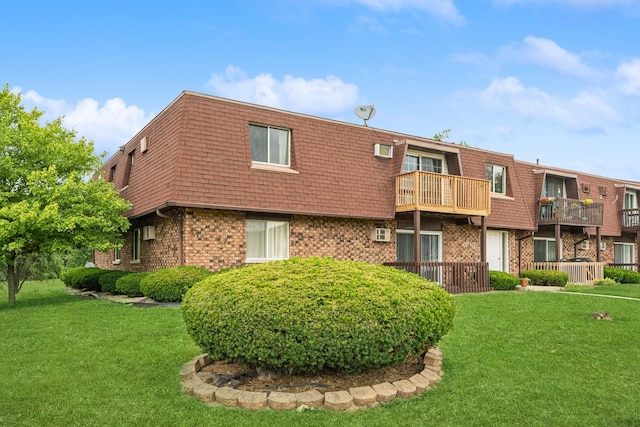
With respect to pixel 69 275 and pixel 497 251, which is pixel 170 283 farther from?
pixel 497 251

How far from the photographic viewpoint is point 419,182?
17.0 m

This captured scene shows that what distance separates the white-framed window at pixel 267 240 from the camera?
15156mm

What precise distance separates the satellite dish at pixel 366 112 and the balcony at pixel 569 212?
31.5 ft

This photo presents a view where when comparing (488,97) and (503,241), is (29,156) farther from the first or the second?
(503,241)

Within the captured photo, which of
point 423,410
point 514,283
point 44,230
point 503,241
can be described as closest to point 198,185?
point 44,230


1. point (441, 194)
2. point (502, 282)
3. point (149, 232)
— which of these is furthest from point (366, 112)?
point (149, 232)

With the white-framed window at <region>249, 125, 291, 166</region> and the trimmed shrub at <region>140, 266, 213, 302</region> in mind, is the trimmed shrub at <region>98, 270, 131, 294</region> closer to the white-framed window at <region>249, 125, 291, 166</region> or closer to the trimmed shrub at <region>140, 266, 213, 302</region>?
the trimmed shrub at <region>140, 266, 213, 302</region>

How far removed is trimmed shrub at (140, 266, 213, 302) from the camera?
1223cm

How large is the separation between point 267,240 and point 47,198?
6.04m

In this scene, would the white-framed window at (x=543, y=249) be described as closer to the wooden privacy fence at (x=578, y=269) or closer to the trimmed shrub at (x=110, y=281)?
the wooden privacy fence at (x=578, y=269)


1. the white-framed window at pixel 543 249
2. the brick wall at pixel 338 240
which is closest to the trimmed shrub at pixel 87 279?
the brick wall at pixel 338 240

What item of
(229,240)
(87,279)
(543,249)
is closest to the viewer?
(229,240)

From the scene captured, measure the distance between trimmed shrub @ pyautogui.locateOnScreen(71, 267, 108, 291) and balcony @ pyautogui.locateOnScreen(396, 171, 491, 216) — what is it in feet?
35.9

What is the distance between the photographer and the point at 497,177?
2186cm
